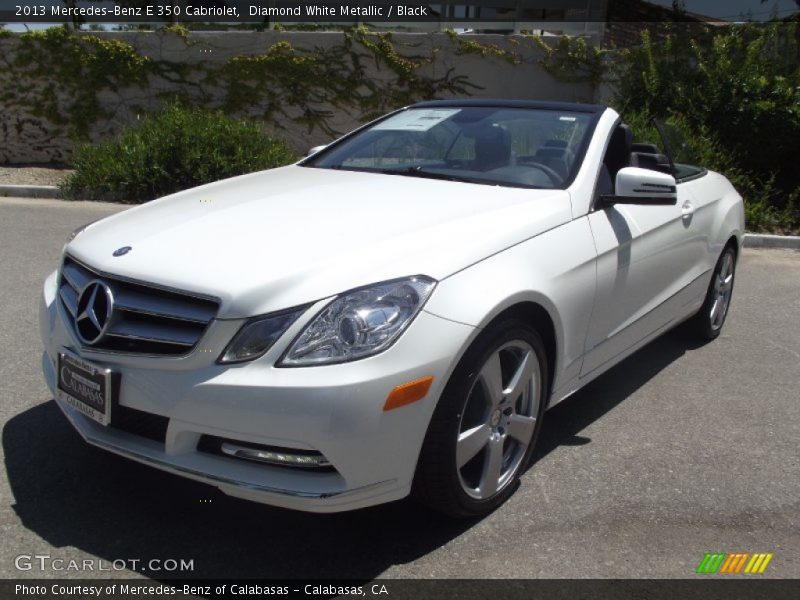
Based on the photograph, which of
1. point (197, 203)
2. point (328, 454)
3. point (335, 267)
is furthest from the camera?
point (197, 203)

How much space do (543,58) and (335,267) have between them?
34.9ft

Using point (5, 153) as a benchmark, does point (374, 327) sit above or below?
above

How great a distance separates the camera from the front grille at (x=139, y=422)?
8.77ft

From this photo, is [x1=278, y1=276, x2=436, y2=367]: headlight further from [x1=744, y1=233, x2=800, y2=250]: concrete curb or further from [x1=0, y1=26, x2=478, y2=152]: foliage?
[x1=0, y1=26, x2=478, y2=152]: foliage

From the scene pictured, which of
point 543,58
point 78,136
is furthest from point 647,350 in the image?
point 78,136

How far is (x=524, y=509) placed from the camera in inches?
125

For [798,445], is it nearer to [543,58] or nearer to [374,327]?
[374,327]

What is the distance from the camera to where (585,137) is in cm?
394

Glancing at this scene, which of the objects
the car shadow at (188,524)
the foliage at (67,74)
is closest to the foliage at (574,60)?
the foliage at (67,74)

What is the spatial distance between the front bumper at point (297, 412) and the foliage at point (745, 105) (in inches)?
307

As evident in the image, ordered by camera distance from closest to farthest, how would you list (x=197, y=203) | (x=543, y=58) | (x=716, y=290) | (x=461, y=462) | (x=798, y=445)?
1. (x=461, y=462)
2. (x=197, y=203)
3. (x=798, y=445)
4. (x=716, y=290)
5. (x=543, y=58)

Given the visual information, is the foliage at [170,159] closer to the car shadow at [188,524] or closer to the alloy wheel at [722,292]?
the alloy wheel at [722,292]

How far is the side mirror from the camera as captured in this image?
3596mm

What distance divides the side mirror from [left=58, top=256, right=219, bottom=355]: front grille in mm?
1932
